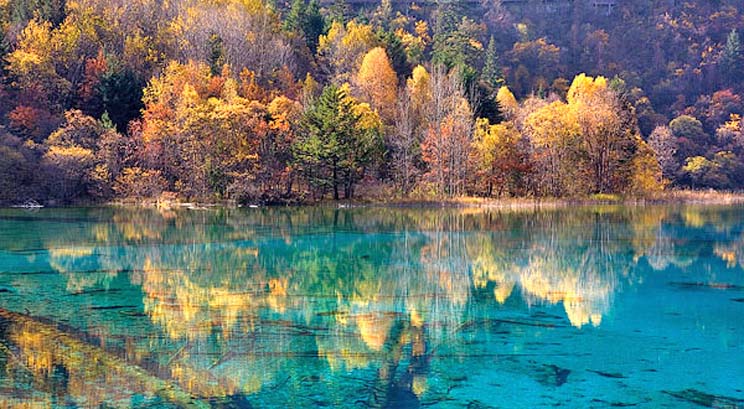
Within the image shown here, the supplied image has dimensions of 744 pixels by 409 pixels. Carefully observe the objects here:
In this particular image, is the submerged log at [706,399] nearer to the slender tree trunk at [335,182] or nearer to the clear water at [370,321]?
the clear water at [370,321]

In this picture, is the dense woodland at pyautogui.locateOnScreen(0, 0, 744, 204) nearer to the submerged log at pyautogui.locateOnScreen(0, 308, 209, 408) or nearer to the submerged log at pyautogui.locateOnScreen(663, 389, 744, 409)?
the submerged log at pyautogui.locateOnScreen(0, 308, 209, 408)

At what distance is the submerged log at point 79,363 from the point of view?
30.5 ft

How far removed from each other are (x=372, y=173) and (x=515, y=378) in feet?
145

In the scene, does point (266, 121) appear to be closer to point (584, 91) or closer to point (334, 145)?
point (334, 145)

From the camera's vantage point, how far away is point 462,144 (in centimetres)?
5159

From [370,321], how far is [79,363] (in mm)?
4832

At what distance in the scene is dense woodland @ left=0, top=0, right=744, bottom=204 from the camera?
162 ft

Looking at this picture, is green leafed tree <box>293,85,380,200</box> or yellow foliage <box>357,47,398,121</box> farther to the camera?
yellow foliage <box>357,47,398,121</box>

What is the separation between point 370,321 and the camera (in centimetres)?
1342

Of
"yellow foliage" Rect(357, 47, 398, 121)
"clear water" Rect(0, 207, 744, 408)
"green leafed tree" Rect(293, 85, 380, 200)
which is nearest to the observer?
"clear water" Rect(0, 207, 744, 408)

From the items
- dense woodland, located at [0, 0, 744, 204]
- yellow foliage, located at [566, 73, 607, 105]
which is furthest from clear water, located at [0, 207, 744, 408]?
yellow foliage, located at [566, 73, 607, 105]

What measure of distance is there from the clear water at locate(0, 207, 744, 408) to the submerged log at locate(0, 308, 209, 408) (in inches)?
1.6

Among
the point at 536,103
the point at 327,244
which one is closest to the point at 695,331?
the point at 327,244

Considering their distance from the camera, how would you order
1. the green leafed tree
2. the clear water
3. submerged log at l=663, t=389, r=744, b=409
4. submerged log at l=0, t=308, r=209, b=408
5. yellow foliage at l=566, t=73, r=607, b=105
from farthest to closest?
1. yellow foliage at l=566, t=73, r=607, b=105
2. the green leafed tree
3. the clear water
4. submerged log at l=0, t=308, r=209, b=408
5. submerged log at l=663, t=389, r=744, b=409
